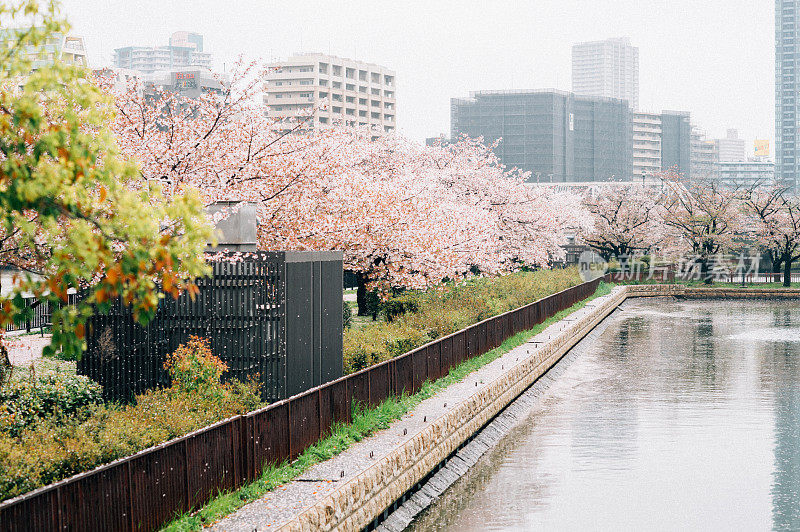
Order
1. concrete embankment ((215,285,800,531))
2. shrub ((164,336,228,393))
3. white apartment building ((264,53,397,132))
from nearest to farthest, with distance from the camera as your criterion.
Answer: concrete embankment ((215,285,800,531)) < shrub ((164,336,228,393)) < white apartment building ((264,53,397,132))

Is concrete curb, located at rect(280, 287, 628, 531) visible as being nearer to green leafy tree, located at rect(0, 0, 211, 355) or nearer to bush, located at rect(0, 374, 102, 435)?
green leafy tree, located at rect(0, 0, 211, 355)

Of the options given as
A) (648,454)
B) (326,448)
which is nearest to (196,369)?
(326,448)

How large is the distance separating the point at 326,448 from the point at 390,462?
3.14ft

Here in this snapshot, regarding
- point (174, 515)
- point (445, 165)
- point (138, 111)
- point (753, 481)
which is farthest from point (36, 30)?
point (445, 165)

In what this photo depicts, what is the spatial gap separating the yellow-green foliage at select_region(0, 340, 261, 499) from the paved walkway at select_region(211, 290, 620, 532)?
4.34 ft

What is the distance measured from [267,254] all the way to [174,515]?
5345 millimetres

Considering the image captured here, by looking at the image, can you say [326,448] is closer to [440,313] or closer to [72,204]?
[72,204]

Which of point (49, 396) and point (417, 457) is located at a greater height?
point (49, 396)

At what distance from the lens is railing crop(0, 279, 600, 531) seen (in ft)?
25.7

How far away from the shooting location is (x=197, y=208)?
700cm

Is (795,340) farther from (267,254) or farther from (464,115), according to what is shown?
(464,115)

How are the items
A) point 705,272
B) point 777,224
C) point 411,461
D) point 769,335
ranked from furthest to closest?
point 705,272, point 777,224, point 769,335, point 411,461

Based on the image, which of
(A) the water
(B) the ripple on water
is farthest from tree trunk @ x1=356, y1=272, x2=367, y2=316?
(B) the ripple on water

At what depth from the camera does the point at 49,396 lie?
549 inches
